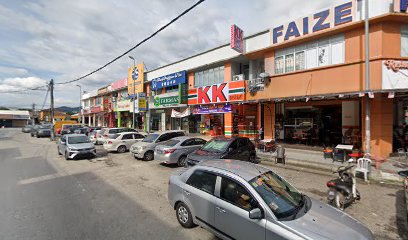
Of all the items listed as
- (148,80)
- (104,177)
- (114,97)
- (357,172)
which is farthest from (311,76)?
(114,97)

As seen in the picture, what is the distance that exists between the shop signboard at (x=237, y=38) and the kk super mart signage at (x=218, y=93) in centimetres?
259

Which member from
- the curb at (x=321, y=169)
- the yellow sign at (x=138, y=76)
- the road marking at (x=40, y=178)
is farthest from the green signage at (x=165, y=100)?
the road marking at (x=40, y=178)

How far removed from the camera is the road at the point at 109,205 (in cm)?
467

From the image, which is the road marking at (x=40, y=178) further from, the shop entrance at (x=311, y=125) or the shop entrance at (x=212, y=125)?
the shop entrance at (x=311, y=125)

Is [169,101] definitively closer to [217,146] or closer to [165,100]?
[165,100]

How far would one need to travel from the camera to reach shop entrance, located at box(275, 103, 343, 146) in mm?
13748

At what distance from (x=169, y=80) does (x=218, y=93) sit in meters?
8.00

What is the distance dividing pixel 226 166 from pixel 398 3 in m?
12.1

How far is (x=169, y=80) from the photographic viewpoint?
2412 cm

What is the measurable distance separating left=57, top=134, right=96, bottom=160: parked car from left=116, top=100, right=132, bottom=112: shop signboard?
58.8 ft

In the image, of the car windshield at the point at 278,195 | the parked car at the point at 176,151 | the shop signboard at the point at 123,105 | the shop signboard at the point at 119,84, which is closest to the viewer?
the car windshield at the point at 278,195

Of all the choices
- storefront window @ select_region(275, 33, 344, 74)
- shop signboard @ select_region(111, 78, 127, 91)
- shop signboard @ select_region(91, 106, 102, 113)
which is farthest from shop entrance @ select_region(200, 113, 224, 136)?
shop signboard @ select_region(91, 106, 102, 113)

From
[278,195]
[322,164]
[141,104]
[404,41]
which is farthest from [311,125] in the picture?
[141,104]

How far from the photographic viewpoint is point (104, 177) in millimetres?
9250
